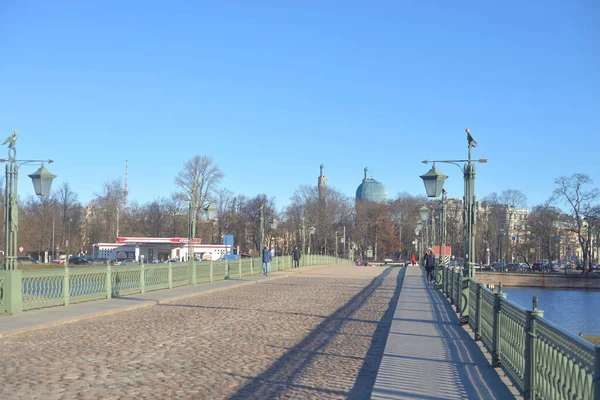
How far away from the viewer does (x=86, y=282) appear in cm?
1883

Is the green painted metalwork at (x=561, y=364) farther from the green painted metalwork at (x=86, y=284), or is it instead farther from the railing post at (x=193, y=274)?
the railing post at (x=193, y=274)

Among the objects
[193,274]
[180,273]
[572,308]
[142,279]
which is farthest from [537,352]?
[572,308]

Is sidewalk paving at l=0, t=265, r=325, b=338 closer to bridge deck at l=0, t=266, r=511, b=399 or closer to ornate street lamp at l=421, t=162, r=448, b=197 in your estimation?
bridge deck at l=0, t=266, r=511, b=399

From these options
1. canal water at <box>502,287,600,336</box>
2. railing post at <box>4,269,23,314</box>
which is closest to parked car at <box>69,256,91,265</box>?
canal water at <box>502,287,600,336</box>

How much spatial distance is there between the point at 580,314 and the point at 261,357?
135ft

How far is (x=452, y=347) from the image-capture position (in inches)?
431

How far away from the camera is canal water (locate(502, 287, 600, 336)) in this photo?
125ft

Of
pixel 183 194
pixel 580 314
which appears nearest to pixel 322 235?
pixel 183 194

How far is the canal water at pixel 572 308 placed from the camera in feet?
125

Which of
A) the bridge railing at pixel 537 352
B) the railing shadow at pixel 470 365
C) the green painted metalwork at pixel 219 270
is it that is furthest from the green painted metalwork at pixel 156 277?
the bridge railing at pixel 537 352

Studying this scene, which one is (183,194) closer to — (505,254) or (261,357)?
(505,254)

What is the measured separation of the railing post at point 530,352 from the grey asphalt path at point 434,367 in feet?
1.67

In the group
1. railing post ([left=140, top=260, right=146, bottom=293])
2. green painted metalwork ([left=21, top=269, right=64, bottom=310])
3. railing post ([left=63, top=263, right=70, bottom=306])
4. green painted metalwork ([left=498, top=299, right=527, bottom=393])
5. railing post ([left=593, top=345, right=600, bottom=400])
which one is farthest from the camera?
railing post ([left=140, top=260, right=146, bottom=293])

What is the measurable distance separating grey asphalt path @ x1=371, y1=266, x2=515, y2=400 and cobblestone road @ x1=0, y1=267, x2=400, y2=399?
1.16ft
